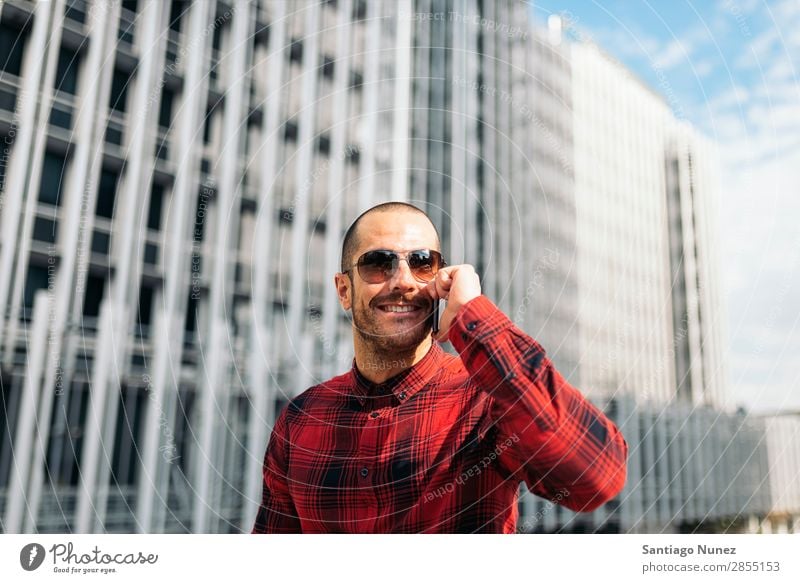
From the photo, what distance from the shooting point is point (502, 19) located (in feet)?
Answer: 58.1

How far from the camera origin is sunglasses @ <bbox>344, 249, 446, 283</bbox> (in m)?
2.02

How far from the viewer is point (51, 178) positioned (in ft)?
30.4

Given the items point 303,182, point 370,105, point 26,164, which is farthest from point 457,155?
point 26,164

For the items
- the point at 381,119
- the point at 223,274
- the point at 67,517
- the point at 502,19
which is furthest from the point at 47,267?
the point at 502,19

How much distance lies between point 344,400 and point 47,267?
9079 millimetres

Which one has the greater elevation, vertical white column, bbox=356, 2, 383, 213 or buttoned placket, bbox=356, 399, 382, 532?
vertical white column, bbox=356, 2, 383, 213

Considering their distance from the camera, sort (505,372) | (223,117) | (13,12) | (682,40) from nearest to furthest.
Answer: (505,372), (682,40), (13,12), (223,117)

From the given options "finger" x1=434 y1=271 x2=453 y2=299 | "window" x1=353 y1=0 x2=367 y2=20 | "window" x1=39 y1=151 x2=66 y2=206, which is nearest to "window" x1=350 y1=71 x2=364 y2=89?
"window" x1=353 y1=0 x2=367 y2=20

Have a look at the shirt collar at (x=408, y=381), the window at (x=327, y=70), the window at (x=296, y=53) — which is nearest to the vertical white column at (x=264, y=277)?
the window at (x=296, y=53)

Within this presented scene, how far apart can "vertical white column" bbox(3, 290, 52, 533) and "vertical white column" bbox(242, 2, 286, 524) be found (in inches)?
138

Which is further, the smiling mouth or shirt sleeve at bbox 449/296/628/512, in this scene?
the smiling mouth

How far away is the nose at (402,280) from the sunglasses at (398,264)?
0.01 meters

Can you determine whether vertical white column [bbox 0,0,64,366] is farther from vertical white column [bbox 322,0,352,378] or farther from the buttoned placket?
the buttoned placket
